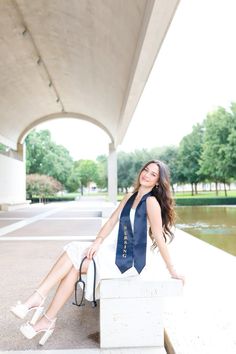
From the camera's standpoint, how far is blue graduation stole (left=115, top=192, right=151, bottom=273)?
3.05m

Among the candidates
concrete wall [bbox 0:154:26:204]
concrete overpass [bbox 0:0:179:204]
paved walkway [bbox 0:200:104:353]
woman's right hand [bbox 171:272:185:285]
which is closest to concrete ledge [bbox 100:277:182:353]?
woman's right hand [bbox 171:272:185:285]

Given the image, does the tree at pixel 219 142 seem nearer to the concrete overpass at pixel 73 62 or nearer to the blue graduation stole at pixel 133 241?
the concrete overpass at pixel 73 62

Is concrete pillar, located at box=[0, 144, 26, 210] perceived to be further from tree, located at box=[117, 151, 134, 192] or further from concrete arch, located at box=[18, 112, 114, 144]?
tree, located at box=[117, 151, 134, 192]

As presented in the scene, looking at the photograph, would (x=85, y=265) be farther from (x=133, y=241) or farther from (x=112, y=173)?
(x=112, y=173)

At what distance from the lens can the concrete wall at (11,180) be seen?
71.1 ft

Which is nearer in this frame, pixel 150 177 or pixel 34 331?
pixel 34 331

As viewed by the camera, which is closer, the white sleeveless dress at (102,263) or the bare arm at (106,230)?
the white sleeveless dress at (102,263)

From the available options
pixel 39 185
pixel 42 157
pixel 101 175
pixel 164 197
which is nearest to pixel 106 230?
pixel 164 197

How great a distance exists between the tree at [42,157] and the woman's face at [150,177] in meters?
44.6

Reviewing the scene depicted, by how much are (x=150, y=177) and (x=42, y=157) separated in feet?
152

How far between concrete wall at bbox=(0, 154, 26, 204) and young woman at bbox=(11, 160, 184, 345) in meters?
18.7

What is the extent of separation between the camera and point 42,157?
160 feet

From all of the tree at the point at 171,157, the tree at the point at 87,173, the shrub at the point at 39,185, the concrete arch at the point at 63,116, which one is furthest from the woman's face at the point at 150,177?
the tree at the point at 87,173

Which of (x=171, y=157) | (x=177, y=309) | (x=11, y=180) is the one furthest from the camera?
(x=171, y=157)
